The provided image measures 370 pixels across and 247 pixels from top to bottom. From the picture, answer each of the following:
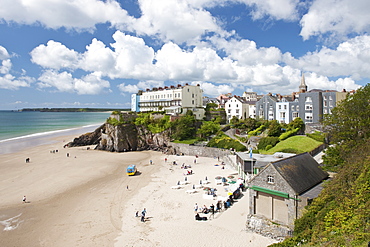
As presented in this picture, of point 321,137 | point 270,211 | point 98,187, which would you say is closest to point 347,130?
point 270,211

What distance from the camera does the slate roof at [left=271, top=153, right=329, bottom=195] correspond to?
1458cm

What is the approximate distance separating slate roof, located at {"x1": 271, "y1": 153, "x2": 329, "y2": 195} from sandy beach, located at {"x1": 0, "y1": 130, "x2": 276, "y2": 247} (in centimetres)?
409

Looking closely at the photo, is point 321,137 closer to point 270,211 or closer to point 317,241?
point 270,211

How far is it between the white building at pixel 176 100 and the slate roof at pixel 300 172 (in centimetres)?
3923

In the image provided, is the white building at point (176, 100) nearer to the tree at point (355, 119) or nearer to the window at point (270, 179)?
the tree at point (355, 119)

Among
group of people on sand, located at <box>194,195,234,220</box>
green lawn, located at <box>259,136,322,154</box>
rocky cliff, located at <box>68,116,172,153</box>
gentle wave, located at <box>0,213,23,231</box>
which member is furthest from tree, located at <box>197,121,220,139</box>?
gentle wave, located at <box>0,213,23,231</box>

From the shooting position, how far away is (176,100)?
57.2 meters

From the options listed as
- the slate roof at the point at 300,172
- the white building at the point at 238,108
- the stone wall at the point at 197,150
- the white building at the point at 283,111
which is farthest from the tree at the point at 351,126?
Answer: the white building at the point at 238,108

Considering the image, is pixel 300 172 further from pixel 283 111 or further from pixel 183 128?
pixel 283 111

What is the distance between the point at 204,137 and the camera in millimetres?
48125

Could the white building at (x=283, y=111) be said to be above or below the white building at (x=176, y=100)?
below

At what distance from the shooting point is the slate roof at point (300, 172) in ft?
47.8

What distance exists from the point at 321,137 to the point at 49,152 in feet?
169

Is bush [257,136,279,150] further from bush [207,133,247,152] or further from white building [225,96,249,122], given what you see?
white building [225,96,249,122]
